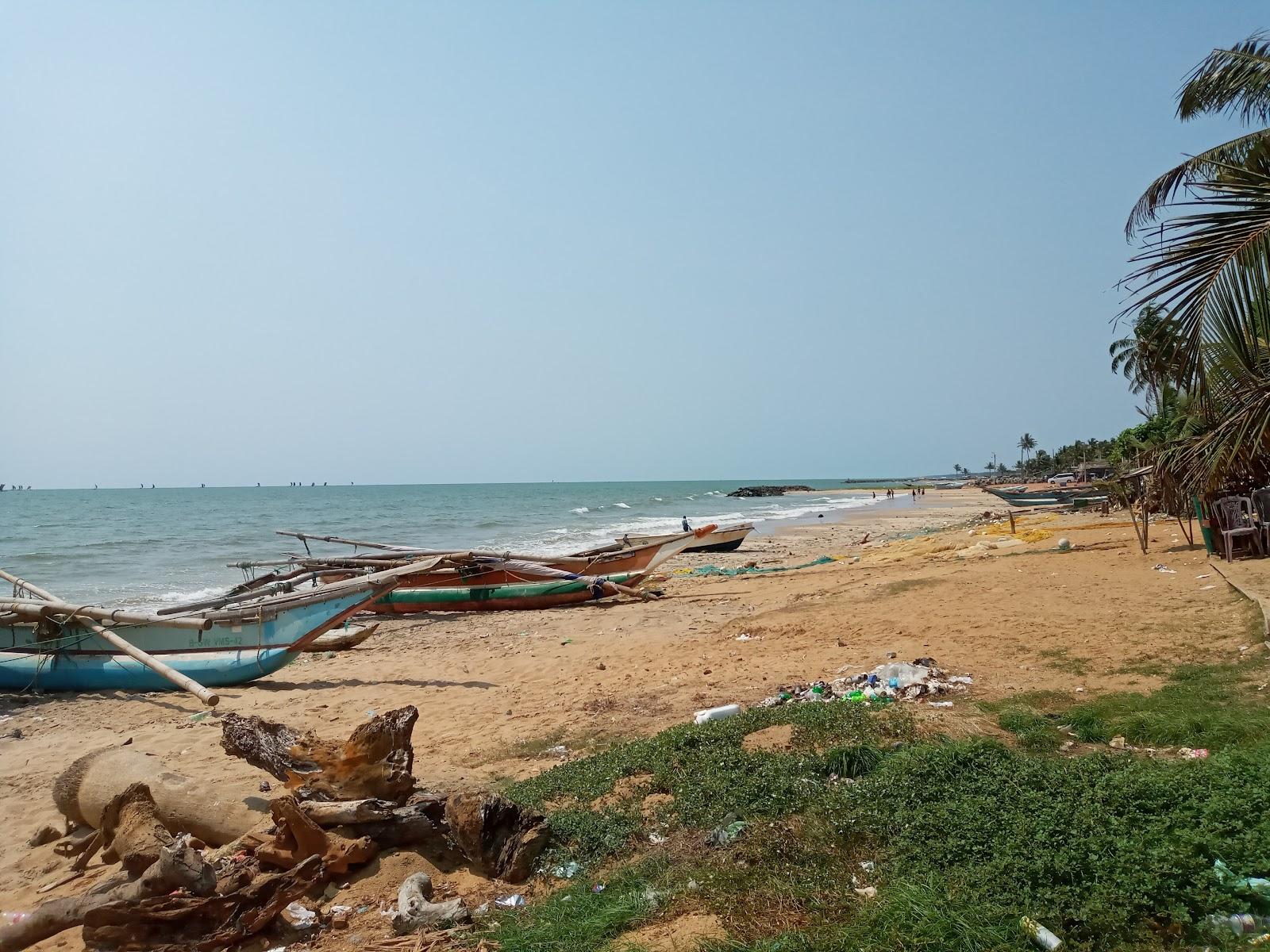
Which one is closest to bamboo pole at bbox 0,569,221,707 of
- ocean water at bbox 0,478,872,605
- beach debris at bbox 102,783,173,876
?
beach debris at bbox 102,783,173,876

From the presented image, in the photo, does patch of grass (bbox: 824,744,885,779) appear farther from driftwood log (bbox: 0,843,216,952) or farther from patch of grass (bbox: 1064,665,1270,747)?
driftwood log (bbox: 0,843,216,952)

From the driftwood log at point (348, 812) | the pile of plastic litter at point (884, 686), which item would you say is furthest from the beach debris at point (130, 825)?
the pile of plastic litter at point (884, 686)

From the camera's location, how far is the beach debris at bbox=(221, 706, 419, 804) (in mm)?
5016

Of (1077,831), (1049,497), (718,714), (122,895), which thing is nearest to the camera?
(1077,831)

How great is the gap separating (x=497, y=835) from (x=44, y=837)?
158 inches

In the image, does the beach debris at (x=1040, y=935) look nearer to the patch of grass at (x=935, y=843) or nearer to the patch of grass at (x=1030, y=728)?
the patch of grass at (x=935, y=843)

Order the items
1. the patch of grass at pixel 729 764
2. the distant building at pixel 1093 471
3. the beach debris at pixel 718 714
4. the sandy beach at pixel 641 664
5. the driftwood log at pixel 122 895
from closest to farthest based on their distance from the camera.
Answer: the driftwood log at pixel 122 895 < the patch of grass at pixel 729 764 < the beach debris at pixel 718 714 < the sandy beach at pixel 641 664 < the distant building at pixel 1093 471

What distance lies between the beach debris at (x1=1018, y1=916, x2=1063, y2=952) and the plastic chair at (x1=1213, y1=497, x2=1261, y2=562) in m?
10.9

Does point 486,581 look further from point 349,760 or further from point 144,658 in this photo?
point 349,760

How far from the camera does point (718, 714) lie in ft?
21.5

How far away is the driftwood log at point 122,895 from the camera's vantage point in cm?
393

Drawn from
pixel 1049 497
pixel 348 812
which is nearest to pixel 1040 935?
pixel 348 812

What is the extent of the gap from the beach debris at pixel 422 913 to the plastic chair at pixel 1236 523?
1214 centimetres

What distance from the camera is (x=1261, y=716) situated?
506cm
